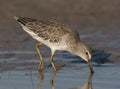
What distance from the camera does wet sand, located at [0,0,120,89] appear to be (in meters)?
12.0

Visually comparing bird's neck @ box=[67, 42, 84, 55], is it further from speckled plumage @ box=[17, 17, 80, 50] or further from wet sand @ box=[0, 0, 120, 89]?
wet sand @ box=[0, 0, 120, 89]

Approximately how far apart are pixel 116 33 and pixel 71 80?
395cm

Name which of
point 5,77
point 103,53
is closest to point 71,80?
point 5,77

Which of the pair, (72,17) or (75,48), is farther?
(72,17)

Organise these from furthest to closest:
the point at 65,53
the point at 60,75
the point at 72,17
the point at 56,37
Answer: the point at 72,17, the point at 65,53, the point at 56,37, the point at 60,75

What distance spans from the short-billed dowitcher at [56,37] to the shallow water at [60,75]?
0.31m

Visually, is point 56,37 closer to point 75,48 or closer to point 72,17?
point 75,48

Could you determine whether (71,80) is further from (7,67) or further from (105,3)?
(105,3)

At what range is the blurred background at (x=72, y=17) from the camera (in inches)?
598

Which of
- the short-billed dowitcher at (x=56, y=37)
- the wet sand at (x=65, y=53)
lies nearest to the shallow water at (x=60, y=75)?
the wet sand at (x=65, y=53)

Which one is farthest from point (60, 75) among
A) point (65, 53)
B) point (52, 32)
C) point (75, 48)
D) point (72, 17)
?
point (72, 17)

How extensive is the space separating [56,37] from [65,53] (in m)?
1.42

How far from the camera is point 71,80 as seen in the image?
12.0 metres

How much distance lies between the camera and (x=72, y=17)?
16531 millimetres
